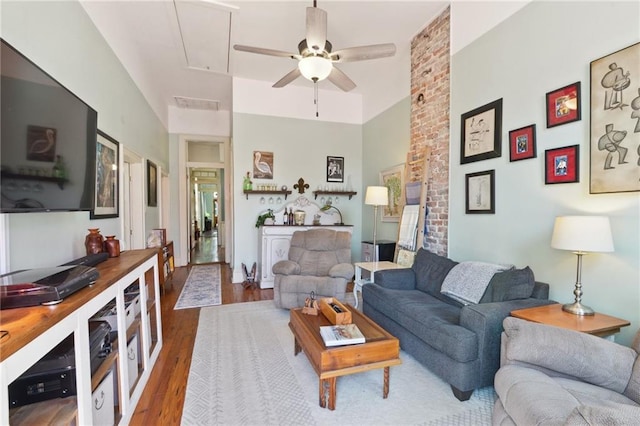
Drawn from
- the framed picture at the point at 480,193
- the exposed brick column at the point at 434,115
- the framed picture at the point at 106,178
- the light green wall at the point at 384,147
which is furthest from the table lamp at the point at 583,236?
the framed picture at the point at 106,178

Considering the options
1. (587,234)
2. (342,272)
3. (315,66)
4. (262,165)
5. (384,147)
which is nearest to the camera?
(587,234)

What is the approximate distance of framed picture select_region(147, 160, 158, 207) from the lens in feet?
14.8

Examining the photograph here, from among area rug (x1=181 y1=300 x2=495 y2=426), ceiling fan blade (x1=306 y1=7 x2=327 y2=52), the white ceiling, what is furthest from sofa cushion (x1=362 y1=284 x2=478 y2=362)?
the white ceiling

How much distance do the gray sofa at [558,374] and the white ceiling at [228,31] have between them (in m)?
3.33

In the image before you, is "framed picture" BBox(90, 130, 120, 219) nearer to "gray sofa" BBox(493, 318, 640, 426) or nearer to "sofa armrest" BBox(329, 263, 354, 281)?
"sofa armrest" BBox(329, 263, 354, 281)

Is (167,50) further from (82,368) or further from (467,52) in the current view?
(82,368)

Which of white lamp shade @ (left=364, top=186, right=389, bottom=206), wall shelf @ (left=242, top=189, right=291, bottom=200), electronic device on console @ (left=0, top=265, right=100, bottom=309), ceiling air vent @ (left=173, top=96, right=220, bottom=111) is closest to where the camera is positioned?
electronic device on console @ (left=0, top=265, right=100, bottom=309)

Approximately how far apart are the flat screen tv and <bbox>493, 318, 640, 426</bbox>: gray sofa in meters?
2.33

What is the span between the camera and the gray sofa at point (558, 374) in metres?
1.16

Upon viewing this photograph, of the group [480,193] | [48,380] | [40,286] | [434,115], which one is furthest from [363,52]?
[48,380]

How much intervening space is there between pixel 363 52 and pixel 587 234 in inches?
89.9

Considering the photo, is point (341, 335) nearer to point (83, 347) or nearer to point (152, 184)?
point (83, 347)

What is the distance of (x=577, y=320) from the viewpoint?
172cm

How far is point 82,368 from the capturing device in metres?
1.16
